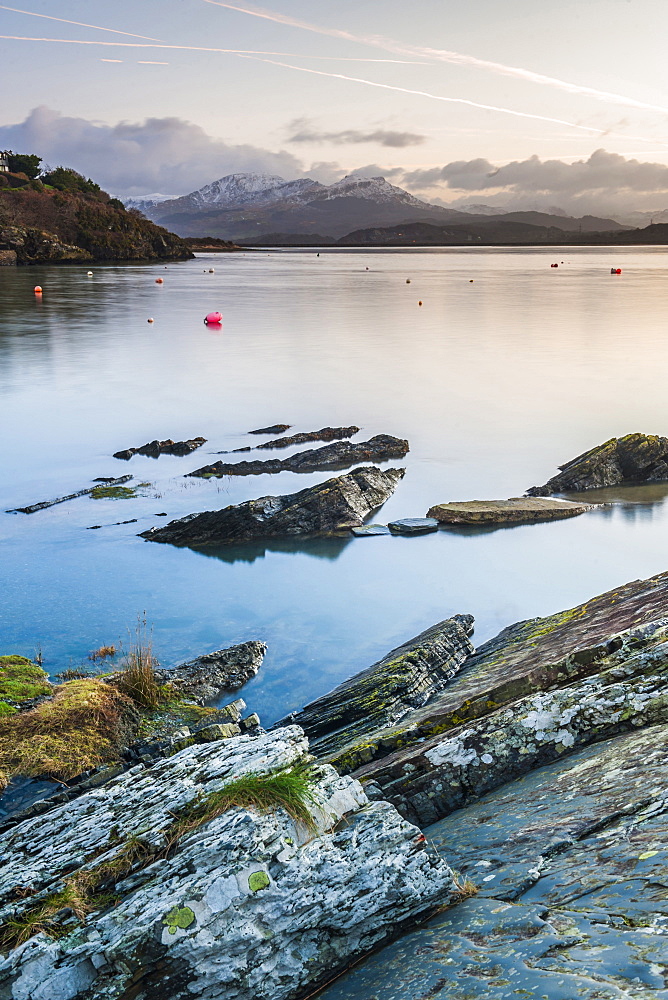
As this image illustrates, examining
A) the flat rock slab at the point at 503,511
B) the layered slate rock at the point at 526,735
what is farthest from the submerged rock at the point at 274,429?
the layered slate rock at the point at 526,735

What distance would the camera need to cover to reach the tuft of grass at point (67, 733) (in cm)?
759

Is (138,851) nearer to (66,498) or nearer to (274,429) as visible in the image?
(66,498)

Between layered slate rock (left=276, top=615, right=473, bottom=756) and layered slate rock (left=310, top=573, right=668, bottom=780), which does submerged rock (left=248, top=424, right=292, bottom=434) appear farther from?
layered slate rock (left=310, top=573, right=668, bottom=780)

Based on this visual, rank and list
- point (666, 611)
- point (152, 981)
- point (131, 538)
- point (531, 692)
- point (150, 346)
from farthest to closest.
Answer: point (150, 346)
point (131, 538)
point (666, 611)
point (531, 692)
point (152, 981)

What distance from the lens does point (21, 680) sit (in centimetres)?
970

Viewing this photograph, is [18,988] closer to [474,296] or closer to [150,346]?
[150,346]

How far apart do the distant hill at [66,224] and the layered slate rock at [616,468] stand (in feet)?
434

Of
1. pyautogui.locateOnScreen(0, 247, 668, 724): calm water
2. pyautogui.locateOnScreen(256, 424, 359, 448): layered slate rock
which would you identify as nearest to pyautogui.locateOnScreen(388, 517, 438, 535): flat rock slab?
pyautogui.locateOnScreen(0, 247, 668, 724): calm water

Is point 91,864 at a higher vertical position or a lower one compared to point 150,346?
lower

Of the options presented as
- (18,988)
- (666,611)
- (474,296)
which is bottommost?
(18,988)

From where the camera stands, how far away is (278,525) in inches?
637

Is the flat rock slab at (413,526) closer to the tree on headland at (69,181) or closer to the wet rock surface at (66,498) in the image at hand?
the wet rock surface at (66,498)

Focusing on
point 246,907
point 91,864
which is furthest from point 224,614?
point 246,907

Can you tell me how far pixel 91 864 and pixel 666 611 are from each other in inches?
213
